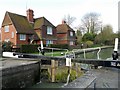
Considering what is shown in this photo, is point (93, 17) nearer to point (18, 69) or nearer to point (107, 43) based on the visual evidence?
point (107, 43)

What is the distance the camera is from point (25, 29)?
35.0m

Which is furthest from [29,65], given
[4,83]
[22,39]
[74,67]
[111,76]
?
[22,39]

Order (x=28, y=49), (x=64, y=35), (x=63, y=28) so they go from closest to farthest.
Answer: (x=28, y=49), (x=64, y=35), (x=63, y=28)

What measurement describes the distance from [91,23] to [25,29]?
119 ft

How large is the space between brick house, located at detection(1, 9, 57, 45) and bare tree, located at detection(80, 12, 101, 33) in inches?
1072

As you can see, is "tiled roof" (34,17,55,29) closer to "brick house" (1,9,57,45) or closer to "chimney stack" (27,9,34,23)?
"brick house" (1,9,57,45)

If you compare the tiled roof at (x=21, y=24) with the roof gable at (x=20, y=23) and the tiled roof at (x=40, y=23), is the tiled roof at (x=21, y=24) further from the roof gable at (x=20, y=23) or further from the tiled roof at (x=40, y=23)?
the tiled roof at (x=40, y=23)

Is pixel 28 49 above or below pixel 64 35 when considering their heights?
below

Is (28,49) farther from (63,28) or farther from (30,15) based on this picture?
(63,28)

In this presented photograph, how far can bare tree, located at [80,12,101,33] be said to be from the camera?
65.6 meters

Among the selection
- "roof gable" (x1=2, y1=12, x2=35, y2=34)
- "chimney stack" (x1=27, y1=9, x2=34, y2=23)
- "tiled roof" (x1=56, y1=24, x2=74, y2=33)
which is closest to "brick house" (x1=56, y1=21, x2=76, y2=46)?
"tiled roof" (x1=56, y1=24, x2=74, y2=33)

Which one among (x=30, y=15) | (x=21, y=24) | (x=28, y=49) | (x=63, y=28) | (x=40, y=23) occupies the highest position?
(x=30, y=15)

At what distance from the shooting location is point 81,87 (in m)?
6.25

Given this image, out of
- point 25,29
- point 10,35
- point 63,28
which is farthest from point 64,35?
point 10,35
